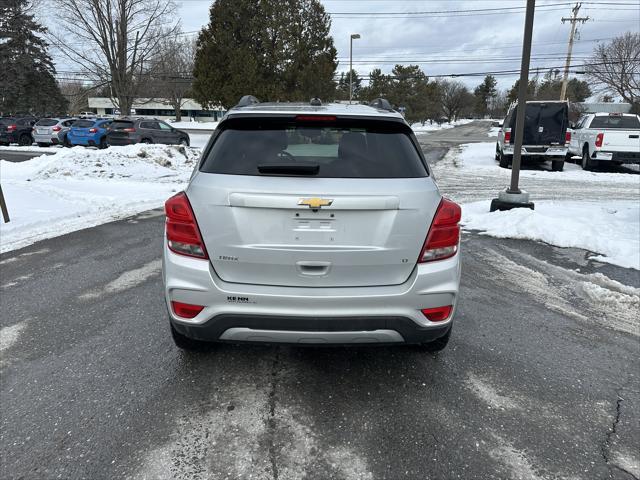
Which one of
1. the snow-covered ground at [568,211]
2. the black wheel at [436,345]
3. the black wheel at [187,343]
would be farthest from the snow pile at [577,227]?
the black wheel at [187,343]

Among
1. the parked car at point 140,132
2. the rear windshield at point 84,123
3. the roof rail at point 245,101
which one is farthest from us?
the rear windshield at point 84,123

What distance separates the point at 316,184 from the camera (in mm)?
2605

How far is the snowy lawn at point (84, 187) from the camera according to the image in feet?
25.3

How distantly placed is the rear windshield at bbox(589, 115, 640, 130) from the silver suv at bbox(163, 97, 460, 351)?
56.0ft

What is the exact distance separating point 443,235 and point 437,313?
1.58ft

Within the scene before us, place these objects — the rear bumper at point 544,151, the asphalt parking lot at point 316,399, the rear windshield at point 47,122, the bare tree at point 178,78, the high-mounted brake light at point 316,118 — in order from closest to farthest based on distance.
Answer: the asphalt parking lot at point 316,399, the high-mounted brake light at point 316,118, the rear bumper at point 544,151, the rear windshield at point 47,122, the bare tree at point 178,78

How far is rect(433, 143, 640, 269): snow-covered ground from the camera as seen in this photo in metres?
6.81

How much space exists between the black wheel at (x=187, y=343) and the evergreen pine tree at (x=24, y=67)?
44796 mm

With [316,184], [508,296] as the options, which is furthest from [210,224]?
[508,296]

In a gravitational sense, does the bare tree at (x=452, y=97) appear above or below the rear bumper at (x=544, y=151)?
above

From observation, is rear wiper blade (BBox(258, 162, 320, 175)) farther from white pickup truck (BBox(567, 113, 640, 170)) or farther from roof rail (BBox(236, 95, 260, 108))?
white pickup truck (BBox(567, 113, 640, 170))

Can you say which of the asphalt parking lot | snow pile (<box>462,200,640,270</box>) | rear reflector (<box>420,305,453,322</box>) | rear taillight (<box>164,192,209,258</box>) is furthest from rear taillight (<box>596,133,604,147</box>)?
rear taillight (<box>164,192,209,258</box>)

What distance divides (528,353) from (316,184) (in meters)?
2.35

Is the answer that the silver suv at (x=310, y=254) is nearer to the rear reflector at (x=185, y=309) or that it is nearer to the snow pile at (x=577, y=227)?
the rear reflector at (x=185, y=309)
